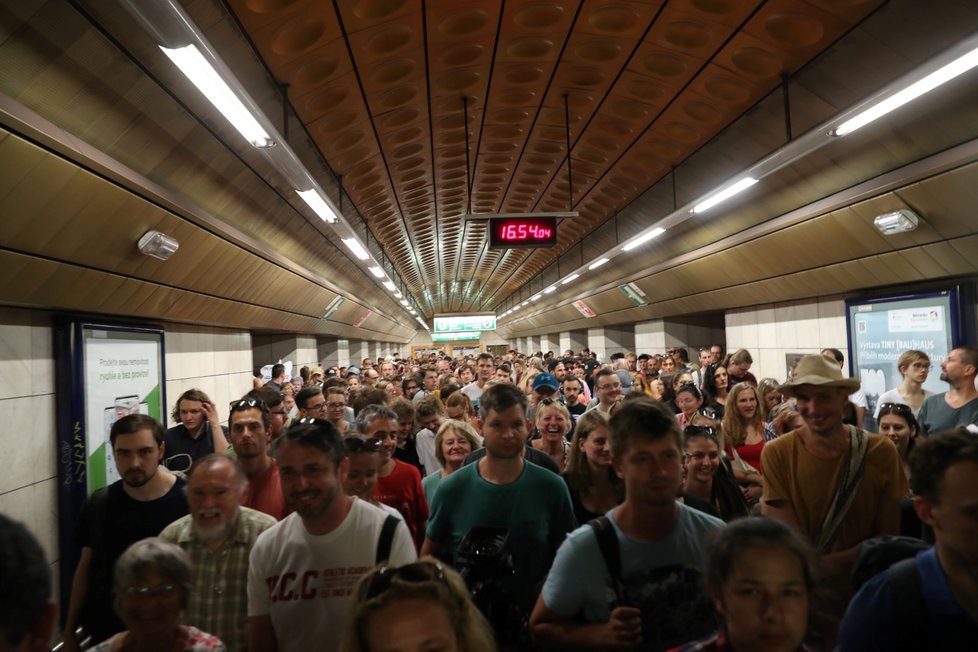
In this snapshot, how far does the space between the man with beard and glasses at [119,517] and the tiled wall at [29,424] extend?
9.46 feet

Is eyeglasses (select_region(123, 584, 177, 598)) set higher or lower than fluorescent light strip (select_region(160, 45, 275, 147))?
lower

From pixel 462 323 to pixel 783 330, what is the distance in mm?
34450

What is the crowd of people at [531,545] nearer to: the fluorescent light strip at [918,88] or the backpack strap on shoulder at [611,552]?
the backpack strap on shoulder at [611,552]

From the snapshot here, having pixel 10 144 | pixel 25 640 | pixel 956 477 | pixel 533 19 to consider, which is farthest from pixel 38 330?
pixel 956 477

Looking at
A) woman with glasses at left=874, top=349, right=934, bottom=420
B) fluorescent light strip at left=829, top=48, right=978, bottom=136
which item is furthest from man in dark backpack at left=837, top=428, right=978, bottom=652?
woman with glasses at left=874, top=349, right=934, bottom=420

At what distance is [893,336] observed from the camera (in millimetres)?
9219

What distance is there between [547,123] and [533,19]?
9.89 ft

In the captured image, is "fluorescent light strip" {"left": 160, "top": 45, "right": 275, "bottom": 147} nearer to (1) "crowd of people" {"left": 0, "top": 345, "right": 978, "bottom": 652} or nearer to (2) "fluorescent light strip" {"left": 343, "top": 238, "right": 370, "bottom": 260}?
(1) "crowd of people" {"left": 0, "top": 345, "right": 978, "bottom": 652}

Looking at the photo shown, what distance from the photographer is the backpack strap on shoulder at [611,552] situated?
6.72ft

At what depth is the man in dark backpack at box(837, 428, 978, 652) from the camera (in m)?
1.69

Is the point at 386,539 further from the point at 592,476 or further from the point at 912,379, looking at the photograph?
the point at 912,379

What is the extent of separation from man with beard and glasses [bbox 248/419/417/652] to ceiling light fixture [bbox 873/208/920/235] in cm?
710

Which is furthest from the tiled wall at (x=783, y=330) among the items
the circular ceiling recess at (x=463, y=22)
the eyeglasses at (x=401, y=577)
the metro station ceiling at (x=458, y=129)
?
the eyeglasses at (x=401, y=577)

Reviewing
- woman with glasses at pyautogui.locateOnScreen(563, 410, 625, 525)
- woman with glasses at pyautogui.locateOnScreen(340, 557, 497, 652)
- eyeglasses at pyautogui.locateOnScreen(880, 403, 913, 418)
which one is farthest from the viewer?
eyeglasses at pyautogui.locateOnScreen(880, 403, 913, 418)
